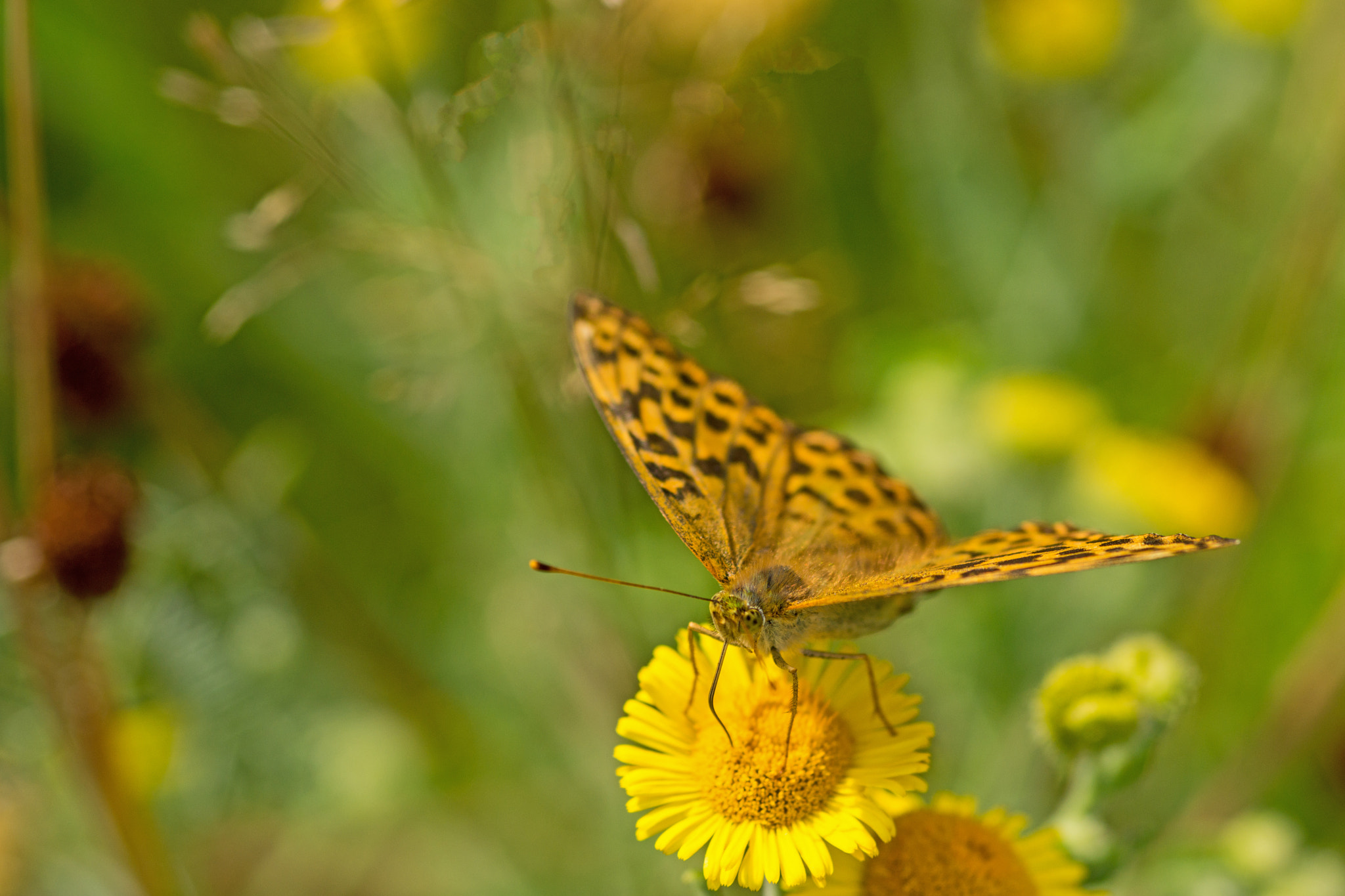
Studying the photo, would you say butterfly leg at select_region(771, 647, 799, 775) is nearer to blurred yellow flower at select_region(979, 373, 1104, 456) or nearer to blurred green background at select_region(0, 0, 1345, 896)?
blurred green background at select_region(0, 0, 1345, 896)

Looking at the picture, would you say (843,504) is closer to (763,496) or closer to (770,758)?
(763,496)

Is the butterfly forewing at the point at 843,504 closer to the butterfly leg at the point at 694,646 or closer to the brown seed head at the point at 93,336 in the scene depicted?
the butterfly leg at the point at 694,646

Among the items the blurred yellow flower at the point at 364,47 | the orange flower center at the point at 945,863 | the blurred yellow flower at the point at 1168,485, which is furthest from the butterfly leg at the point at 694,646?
the blurred yellow flower at the point at 1168,485

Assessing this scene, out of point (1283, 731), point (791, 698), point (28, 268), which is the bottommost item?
point (28, 268)

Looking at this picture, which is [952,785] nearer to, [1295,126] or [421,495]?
[421,495]

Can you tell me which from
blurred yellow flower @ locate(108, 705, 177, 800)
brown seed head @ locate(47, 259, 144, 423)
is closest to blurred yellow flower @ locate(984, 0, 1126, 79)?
brown seed head @ locate(47, 259, 144, 423)

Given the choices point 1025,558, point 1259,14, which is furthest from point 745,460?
point 1259,14

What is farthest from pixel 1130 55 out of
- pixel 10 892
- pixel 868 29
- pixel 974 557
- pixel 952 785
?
pixel 10 892
